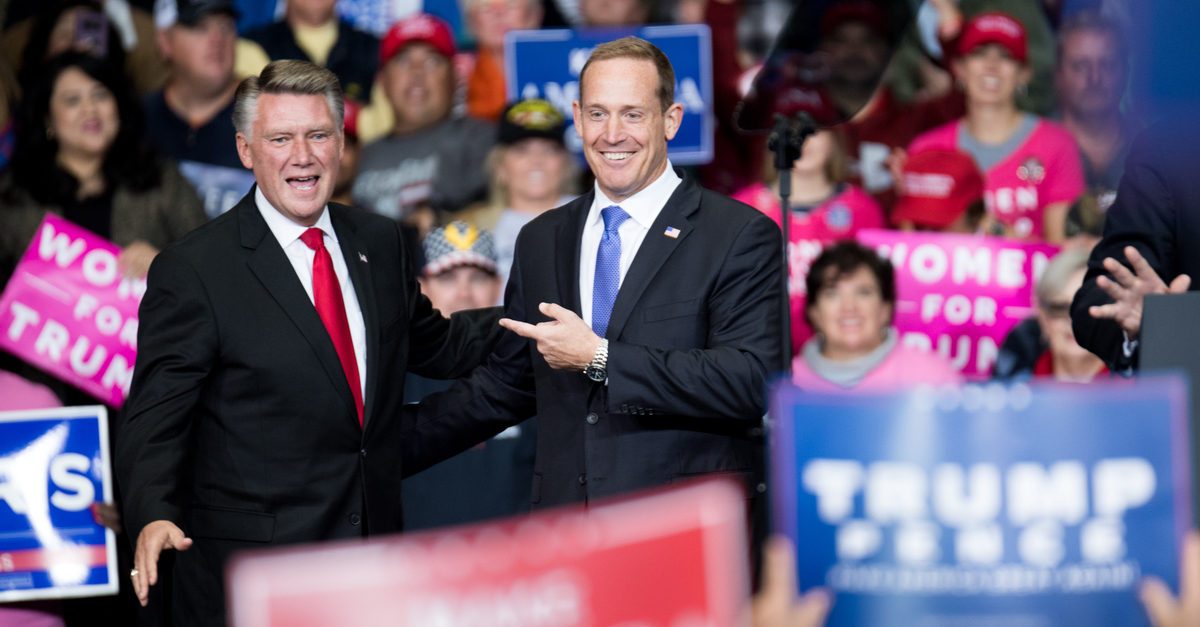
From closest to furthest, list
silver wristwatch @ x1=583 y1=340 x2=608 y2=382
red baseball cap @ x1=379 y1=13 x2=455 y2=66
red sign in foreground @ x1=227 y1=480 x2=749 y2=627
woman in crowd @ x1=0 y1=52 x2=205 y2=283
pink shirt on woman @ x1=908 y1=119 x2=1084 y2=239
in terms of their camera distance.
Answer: red sign in foreground @ x1=227 y1=480 x2=749 y2=627 → silver wristwatch @ x1=583 y1=340 x2=608 y2=382 → woman in crowd @ x1=0 y1=52 x2=205 y2=283 → pink shirt on woman @ x1=908 y1=119 x2=1084 y2=239 → red baseball cap @ x1=379 y1=13 x2=455 y2=66

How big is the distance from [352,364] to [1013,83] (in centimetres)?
330

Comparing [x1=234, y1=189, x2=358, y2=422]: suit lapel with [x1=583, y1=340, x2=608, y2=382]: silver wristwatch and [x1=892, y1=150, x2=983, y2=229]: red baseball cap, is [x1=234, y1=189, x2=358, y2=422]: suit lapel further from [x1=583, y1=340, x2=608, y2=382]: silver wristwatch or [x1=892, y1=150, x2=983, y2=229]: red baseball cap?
[x1=892, y1=150, x2=983, y2=229]: red baseball cap

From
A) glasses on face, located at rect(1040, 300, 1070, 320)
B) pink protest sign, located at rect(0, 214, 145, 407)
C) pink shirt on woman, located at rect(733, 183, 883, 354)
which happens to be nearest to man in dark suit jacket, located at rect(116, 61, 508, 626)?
pink protest sign, located at rect(0, 214, 145, 407)

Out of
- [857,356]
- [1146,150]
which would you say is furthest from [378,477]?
[857,356]

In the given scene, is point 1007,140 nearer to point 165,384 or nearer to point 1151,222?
point 1151,222

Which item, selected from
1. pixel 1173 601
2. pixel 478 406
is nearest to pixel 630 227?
pixel 478 406

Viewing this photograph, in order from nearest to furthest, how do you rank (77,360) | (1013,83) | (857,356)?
(77,360) → (857,356) → (1013,83)

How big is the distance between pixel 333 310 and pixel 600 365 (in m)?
0.57

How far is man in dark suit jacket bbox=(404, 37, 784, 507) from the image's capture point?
7.82 feet

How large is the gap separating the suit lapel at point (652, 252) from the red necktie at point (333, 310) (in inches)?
21.0

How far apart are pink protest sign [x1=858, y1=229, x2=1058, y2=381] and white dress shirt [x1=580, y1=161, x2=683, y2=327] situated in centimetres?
218

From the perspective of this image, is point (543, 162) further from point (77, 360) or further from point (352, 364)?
point (352, 364)

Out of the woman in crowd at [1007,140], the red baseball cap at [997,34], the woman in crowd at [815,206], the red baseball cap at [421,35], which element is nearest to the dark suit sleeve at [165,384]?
the woman in crowd at [815,206]

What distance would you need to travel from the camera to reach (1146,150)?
8.89ft
